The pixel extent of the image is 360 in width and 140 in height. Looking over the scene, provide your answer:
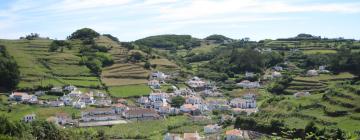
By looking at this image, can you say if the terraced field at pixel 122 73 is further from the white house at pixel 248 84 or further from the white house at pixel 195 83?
the white house at pixel 248 84

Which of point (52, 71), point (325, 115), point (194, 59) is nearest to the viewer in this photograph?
point (325, 115)

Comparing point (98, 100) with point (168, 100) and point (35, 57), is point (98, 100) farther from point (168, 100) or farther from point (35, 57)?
point (35, 57)

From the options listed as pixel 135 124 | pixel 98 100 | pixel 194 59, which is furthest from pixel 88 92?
pixel 194 59

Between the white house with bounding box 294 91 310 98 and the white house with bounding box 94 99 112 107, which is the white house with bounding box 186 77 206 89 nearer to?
the white house with bounding box 94 99 112 107

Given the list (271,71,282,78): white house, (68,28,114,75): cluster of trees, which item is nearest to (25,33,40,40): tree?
(68,28,114,75): cluster of trees

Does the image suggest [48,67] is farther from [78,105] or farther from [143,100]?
[143,100]

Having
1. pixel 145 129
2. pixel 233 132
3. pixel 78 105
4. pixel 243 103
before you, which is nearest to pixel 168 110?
pixel 243 103
